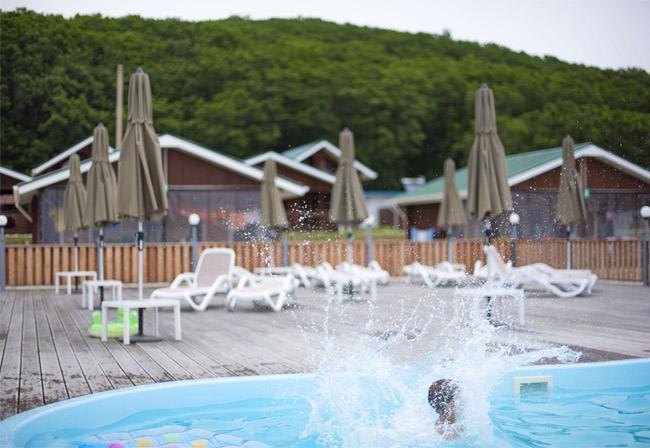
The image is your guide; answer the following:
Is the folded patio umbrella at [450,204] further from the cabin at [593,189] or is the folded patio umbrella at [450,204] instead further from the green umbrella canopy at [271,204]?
the cabin at [593,189]

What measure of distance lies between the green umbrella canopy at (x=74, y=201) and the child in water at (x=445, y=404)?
34.9ft

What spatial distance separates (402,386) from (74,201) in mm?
10210

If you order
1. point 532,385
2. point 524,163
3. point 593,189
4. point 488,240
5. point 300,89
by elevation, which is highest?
point 300,89

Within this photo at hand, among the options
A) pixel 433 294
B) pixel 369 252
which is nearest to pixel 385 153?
pixel 369 252

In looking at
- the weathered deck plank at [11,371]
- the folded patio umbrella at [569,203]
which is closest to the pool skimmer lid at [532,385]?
the weathered deck plank at [11,371]

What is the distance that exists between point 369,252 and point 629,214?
8553mm

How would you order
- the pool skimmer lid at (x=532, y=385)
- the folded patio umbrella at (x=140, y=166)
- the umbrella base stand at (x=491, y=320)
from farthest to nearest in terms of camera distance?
the umbrella base stand at (x=491, y=320)
the folded patio umbrella at (x=140, y=166)
the pool skimmer lid at (x=532, y=385)

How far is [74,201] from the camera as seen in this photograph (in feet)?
45.3

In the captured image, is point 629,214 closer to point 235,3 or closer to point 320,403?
point 320,403

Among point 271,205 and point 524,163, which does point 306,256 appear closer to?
point 271,205

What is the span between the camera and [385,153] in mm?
43656

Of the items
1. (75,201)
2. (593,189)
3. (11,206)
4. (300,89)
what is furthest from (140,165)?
(300,89)

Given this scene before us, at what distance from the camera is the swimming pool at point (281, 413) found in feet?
13.9

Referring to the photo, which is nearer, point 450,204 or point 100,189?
point 100,189
